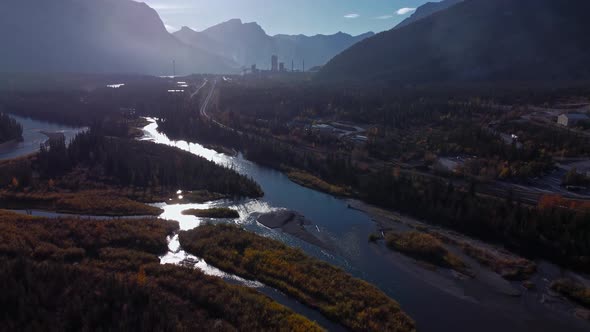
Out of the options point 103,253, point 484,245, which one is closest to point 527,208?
point 484,245

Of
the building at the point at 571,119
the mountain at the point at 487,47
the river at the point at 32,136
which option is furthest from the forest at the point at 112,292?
the mountain at the point at 487,47

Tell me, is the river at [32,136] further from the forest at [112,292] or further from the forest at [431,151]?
the forest at [112,292]

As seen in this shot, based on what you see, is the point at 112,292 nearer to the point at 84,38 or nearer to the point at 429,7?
the point at 84,38

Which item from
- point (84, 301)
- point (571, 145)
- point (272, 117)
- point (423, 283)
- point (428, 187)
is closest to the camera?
point (84, 301)

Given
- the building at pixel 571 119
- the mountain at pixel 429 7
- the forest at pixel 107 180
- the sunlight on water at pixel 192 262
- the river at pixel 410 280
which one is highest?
the mountain at pixel 429 7

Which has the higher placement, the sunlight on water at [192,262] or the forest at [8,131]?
the forest at [8,131]

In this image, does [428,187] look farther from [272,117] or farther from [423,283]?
[272,117]

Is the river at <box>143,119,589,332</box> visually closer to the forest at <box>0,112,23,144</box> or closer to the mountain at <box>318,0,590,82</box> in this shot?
the forest at <box>0,112,23,144</box>
